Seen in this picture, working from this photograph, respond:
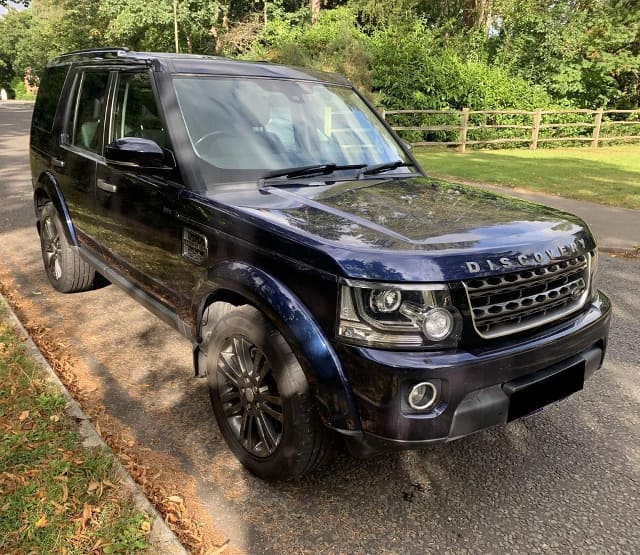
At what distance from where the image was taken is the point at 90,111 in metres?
4.15

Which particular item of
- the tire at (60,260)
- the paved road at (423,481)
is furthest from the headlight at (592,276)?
the tire at (60,260)

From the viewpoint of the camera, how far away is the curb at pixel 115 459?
216 centimetres

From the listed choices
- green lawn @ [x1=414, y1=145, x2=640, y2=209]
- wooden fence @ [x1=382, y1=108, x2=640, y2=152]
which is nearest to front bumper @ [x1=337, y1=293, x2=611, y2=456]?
green lawn @ [x1=414, y1=145, x2=640, y2=209]

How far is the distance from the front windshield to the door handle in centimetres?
82

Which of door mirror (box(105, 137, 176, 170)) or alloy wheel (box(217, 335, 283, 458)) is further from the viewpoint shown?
door mirror (box(105, 137, 176, 170))

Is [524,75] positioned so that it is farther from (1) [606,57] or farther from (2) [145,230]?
(2) [145,230]

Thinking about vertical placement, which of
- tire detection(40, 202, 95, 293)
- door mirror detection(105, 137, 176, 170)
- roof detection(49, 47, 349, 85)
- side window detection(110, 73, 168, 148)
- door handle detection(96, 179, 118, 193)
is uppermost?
roof detection(49, 47, 349, 85)

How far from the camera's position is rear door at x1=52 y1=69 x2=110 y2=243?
13.1 ft

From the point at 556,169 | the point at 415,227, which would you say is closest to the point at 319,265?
the point at 415,227

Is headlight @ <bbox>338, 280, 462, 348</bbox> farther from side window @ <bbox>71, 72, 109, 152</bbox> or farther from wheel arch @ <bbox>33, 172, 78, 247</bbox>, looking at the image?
wheel arch @ <bbox>33, 172, 78, 247</bbox>

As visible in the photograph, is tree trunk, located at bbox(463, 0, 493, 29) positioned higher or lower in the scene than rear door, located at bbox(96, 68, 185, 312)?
higher

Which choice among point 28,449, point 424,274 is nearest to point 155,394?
point 28,449

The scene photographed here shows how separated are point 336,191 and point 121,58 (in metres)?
1.86

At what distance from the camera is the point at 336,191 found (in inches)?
116
